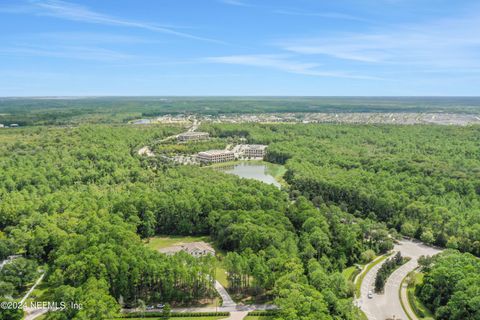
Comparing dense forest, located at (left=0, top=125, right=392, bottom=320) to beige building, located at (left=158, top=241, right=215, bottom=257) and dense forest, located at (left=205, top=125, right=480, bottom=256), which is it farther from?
dense forest, located at (left=205, top=125, right=480, bottom=256)

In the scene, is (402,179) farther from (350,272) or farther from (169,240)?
(169,240)

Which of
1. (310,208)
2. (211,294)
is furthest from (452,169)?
(211,294)

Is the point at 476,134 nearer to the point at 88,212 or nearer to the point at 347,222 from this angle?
the point at 347,222

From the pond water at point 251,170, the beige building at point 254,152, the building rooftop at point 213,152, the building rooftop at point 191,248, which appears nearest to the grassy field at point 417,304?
the building rooftop at point 191,248

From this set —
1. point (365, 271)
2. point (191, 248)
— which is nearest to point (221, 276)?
point (191, 248)

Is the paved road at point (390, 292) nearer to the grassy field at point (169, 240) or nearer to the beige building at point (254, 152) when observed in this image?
the grassy field at point (169, 240)

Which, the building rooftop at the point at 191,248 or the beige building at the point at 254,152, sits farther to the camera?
the beige building at the point at 254,152

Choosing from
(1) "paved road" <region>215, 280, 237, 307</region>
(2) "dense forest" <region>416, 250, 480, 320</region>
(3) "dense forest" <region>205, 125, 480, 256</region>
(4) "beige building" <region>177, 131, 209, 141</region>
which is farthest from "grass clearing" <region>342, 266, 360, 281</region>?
(4) "beige building" <region>177, 131, 209, 141</region>
